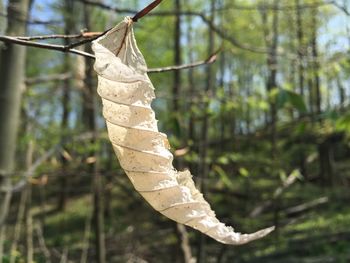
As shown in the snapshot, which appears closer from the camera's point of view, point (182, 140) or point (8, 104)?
point (8, 104)

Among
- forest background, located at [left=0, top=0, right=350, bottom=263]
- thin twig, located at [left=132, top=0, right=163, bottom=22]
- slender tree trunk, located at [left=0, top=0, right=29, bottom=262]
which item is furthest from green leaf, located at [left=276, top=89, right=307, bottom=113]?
thin twig, located at [left=132, top=0, right=163, bottom=22]

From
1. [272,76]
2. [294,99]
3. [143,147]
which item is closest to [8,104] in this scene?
[294,99]

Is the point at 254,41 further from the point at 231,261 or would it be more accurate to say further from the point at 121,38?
the point at 121,38

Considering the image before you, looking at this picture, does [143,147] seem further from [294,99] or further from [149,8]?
[294,99]

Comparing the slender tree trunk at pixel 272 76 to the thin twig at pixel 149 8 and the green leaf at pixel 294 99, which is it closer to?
the green leaf at pixel 294 99

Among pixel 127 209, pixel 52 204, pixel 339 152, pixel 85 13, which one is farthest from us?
pixel 339 152

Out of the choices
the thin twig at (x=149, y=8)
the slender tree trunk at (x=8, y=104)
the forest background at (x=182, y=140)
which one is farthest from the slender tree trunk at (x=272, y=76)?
the thin twig at (x=149, y=8)

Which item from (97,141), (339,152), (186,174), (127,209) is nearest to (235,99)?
(97,141)
